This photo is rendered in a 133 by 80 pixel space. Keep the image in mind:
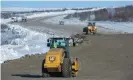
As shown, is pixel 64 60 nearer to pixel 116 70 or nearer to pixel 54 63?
pixel 54 63

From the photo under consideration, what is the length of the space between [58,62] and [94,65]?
8224 millimetres

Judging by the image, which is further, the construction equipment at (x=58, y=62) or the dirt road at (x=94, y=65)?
the dirt road at (x=94, y=65)

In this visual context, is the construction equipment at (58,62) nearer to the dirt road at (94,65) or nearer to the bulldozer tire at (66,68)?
the bulldozer tire at (66,68)

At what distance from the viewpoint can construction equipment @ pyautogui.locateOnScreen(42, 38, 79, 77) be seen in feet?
63.9

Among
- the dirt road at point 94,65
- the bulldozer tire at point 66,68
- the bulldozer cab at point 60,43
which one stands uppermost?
the bulldozer cab at point 60,43

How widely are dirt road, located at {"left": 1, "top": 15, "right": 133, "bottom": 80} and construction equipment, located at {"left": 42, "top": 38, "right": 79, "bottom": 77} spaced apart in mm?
361

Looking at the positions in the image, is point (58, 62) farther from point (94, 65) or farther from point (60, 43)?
point (94, 65)

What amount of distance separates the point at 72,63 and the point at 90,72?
12.3 ft

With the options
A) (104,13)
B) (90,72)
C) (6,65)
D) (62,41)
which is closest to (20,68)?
(6,65)

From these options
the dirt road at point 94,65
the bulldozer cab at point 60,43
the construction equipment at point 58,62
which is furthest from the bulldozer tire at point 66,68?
the bulldozer cab at point 60,43

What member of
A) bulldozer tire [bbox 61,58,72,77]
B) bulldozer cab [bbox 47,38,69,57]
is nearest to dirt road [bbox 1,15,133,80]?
bulldozer tire [bbox 61,58,72,77]

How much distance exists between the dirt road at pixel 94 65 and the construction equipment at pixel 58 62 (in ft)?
1.18

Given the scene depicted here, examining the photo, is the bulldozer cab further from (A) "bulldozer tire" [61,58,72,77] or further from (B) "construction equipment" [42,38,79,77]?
(A) "bulldozer tire" [61,58,72,77]

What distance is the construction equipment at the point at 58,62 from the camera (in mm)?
19484
